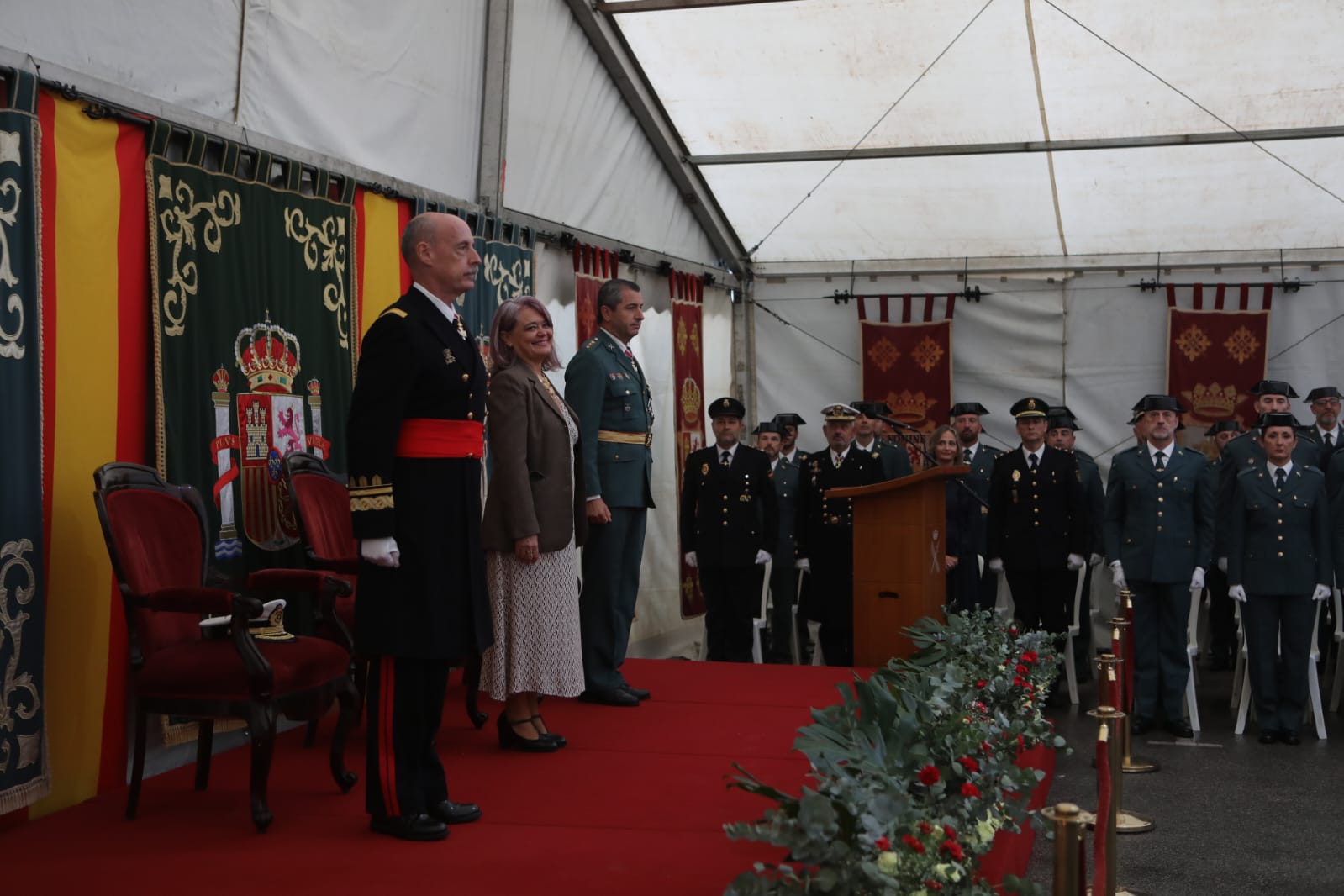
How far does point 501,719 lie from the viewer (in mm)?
4207

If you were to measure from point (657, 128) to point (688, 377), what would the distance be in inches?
65.9

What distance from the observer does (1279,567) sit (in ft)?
20.4

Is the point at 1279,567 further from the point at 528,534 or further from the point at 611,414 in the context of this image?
Result: the point at 528,534

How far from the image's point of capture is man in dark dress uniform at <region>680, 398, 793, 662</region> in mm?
7309

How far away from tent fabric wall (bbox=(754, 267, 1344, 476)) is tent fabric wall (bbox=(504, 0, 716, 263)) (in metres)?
1.53

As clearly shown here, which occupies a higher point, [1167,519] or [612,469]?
[612,469]

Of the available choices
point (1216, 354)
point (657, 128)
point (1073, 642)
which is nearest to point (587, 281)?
point (657, 128)

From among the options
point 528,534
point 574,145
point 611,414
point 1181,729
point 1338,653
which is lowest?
point 1181,729

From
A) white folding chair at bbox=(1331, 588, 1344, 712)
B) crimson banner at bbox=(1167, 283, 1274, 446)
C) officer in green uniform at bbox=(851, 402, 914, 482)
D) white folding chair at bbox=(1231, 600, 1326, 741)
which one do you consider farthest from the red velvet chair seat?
crimson banner at bbox=(1167, 283, 1274, 446)

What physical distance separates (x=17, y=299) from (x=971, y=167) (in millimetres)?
6673

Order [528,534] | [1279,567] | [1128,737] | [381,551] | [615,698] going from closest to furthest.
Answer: [381,551] < [528,534] < [615,698] < [1128,737] < [1279,567]

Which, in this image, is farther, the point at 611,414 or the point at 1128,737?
the point at 1128,737

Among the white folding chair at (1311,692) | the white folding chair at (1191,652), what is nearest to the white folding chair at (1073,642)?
the white folding chair at (1191,652)

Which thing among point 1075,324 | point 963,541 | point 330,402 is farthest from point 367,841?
point 1075,324
